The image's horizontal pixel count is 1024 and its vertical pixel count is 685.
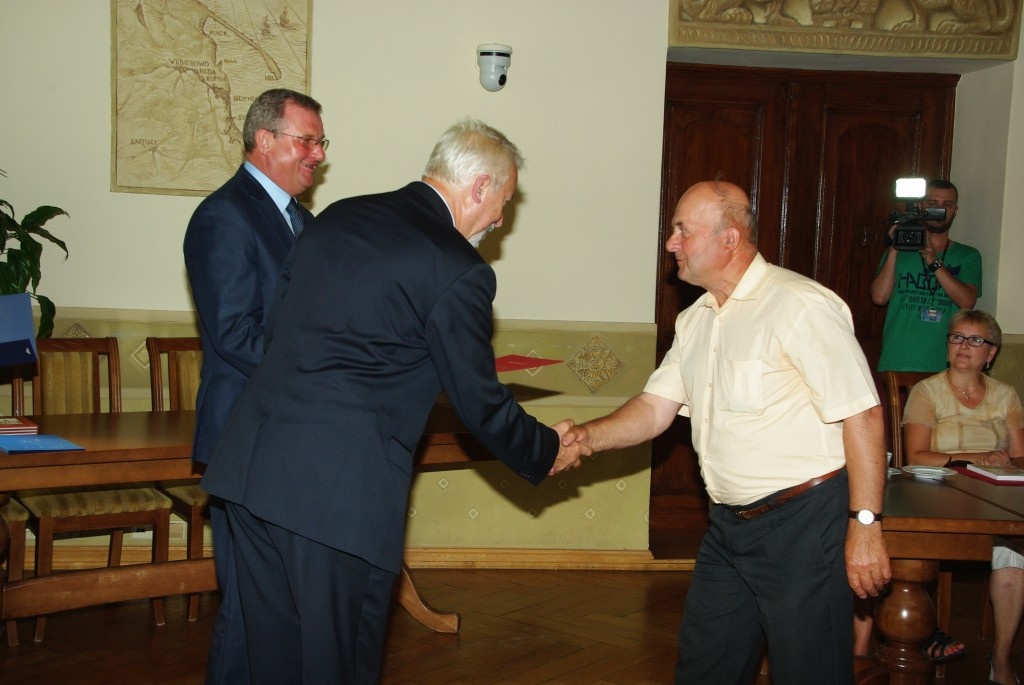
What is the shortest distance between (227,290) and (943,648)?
2.82 metres

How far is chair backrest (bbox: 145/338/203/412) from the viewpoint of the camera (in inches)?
170

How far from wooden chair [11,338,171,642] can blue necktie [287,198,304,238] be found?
1.46m

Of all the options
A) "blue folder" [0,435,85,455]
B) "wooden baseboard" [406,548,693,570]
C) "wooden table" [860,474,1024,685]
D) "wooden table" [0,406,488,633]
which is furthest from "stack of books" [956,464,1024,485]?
"blue folder" [0,435,85,455]

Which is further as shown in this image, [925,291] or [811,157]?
[811,157]

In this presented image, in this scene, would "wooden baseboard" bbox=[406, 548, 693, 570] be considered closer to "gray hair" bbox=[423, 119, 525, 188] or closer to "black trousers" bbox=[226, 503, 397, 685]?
"black trousers" bbox=[226, 503, 397, 685]

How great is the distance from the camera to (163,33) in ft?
15.0

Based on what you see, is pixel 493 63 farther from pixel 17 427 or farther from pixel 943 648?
pixel 943 648

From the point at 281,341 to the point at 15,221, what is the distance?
286 centimetres

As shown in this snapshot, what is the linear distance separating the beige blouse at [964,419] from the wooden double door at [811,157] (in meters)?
1.55

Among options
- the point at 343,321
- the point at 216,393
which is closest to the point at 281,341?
the point at 343,321

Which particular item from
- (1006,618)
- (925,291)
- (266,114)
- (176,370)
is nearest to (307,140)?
(266,114)

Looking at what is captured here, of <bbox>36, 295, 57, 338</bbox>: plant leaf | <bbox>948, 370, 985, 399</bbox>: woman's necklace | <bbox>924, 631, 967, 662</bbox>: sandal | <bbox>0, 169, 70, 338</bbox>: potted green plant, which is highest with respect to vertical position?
<bbox>0, 169, 70, 338</bbox>: potted green plant

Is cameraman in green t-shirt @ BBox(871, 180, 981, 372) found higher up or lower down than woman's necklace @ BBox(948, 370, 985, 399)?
higher up

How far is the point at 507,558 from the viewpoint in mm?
4906
